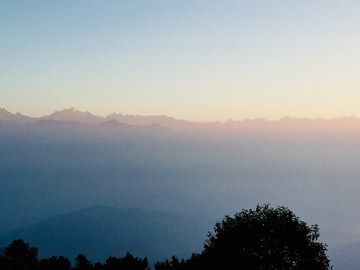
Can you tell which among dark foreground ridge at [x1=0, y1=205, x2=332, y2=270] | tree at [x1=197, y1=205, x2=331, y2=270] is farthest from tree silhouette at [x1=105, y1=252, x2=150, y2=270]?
tree at [x1=197, y1=205, x2=331, y2=270]

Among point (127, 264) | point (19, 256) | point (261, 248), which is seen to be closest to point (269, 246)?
point (261, 248)

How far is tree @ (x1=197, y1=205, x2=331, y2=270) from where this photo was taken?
41.5 metres

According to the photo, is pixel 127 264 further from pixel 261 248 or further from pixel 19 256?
pixel 19 256

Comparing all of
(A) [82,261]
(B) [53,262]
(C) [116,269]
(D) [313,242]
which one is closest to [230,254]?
(D) [313,242]

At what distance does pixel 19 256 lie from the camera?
76.8 meters

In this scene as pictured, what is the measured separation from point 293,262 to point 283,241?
10.3 feet

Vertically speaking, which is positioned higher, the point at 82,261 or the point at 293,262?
the point at 293,262

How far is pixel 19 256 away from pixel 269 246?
61.4 meters

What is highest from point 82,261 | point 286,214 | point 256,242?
point 286,214

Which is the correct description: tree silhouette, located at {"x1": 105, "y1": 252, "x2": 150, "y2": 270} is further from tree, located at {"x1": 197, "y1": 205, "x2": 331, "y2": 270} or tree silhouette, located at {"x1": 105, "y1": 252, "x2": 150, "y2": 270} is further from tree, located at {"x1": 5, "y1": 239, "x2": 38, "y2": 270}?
tree, located at {"x1": 5, "y1": 239, "x2": 38, "y2": 270}

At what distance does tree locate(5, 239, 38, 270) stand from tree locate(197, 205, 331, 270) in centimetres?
5261

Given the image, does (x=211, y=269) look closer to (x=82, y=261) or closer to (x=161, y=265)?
(x=161, y=265)

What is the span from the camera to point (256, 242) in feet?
141

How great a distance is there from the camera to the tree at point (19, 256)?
76188 mm
